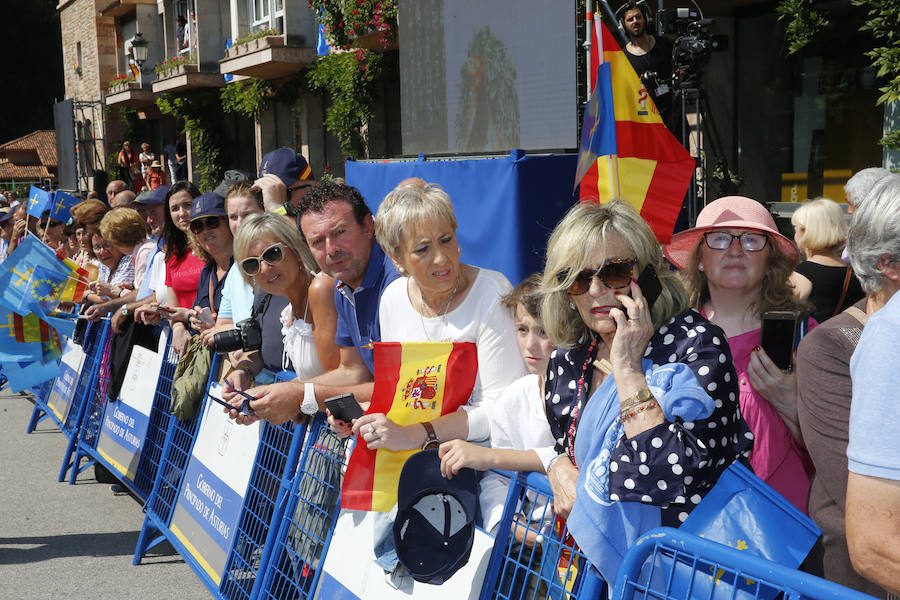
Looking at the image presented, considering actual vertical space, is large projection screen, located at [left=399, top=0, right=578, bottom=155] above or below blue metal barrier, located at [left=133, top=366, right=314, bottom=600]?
above

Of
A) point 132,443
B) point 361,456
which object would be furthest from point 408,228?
point 132,443

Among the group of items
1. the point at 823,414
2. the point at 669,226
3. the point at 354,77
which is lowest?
the point at 823,414

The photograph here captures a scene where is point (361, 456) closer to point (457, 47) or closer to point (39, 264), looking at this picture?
point (39, 264)

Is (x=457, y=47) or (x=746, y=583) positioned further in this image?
(x=457, y=47)

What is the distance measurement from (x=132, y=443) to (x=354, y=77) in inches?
477

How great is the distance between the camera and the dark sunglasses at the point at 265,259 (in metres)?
4.14

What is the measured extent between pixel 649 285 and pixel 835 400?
1.77ft

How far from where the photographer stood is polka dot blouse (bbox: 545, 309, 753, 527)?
Answer: 6.43 ft

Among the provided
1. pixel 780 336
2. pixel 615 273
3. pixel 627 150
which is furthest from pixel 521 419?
pixel 627 150

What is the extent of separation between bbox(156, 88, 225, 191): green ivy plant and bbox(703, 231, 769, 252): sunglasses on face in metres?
23.4

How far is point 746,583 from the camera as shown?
1.71 m

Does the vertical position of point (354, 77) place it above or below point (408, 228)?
above

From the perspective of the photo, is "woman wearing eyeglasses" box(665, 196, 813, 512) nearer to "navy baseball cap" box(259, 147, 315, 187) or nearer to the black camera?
the black camera

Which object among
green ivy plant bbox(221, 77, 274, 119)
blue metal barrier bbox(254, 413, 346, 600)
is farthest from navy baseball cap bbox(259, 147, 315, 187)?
green ivy plant bbox(221, 77, 274, 119)
